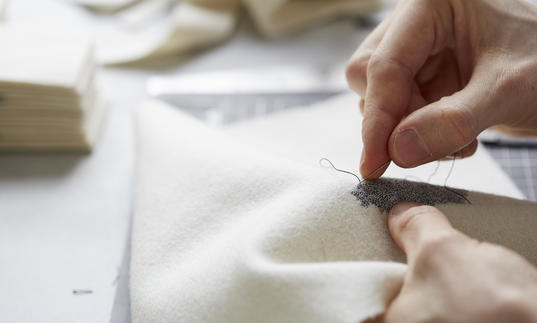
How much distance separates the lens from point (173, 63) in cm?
132

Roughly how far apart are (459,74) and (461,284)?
476 millimetres

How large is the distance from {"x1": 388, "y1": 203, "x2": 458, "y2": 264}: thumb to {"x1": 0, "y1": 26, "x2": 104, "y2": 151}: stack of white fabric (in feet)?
2.12

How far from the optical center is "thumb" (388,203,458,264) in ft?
1.86

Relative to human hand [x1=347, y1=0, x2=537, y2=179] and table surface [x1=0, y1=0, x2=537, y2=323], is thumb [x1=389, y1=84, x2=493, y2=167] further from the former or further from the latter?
table surface [x1=0, y1=0, x2=537, y2=323]

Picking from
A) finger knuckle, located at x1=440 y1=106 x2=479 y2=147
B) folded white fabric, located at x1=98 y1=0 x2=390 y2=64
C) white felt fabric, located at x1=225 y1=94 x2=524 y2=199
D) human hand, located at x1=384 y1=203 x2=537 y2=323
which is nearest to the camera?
human hand, located at x1=384 y1=203 x2=537 y2=323

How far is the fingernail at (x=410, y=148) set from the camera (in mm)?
676

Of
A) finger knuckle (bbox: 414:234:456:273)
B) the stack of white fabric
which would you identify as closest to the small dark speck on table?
finger knuckle (bbox: 414:234:456:273)

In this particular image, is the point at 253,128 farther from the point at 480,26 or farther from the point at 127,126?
the point at 480,26

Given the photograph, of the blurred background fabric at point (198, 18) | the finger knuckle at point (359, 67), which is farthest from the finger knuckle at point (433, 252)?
the blurred background fabric at point (198, 18)

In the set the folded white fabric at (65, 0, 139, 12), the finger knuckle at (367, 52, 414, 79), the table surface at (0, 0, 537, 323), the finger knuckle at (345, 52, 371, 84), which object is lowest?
the table surface at (0, 0, 537, 323)

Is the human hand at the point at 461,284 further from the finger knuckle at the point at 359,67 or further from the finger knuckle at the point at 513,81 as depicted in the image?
the finger knuckle at the point at 359,67

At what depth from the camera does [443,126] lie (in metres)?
0.66

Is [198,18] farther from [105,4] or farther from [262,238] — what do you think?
[262,238]

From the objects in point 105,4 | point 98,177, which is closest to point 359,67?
point 98,177
